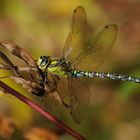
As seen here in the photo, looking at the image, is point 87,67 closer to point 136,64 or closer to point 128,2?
point 136,64

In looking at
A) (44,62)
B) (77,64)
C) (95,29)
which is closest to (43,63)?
(44,62)

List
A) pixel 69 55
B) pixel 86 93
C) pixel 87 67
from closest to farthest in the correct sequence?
pixel 86 93 < pixel 69 55 < pixel 87 67

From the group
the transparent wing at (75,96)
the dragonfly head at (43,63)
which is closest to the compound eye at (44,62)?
the dragonfly head at (43,63)

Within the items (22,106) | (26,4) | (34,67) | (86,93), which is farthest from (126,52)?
(34,67)

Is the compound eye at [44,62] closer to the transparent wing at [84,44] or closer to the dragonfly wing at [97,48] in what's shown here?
the transparent wing at [84,44]

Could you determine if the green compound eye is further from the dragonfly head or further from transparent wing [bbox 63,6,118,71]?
transparent wing [bbox 63,6,118,71]
